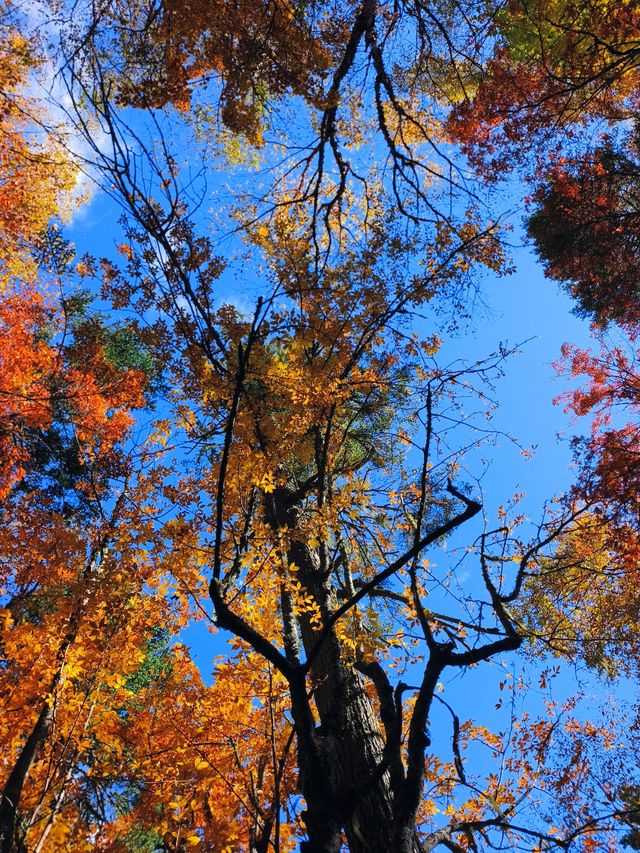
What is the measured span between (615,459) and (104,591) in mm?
9244

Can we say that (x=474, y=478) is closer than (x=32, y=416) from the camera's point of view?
Yes

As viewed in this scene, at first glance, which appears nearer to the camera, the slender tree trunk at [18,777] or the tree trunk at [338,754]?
the tree trunk at [338,754]

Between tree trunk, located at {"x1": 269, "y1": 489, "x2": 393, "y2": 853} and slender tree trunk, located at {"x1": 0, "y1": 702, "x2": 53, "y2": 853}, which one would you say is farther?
slender tree trunk, located at {"x1": 0, "y1": 702, "x2": 53, "y2": 853}

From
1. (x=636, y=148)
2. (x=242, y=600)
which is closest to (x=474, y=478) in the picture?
(x=242, y=600)

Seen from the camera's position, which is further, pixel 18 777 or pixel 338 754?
pixel 18 777

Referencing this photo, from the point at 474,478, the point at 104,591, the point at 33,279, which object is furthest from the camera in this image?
the point at 33,279

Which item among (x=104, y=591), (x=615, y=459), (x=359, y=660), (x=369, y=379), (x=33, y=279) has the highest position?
(x=33, y=279)

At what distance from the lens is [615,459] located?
9.49 meters

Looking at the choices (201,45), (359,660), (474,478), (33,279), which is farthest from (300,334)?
(33,279)

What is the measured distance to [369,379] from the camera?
585cm

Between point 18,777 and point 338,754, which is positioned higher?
point 338,754

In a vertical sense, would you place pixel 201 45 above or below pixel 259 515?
above

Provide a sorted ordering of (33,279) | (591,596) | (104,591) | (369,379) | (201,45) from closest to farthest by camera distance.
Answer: (369,379) < (104,591) < (201,45) < (591,596) < (33,279)

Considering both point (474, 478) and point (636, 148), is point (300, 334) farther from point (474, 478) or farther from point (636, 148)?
point (636, 148)
